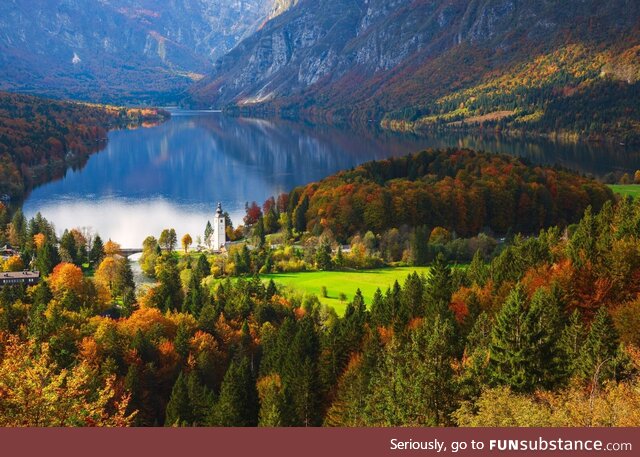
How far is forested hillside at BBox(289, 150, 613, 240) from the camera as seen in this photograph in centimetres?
7050

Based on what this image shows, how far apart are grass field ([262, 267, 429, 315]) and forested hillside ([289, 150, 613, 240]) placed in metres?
13.7

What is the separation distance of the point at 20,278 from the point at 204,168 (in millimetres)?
76716

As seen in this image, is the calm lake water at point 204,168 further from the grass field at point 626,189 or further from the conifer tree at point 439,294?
the conifer tree at point 439,294

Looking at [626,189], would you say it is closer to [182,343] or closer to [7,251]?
[182,343]

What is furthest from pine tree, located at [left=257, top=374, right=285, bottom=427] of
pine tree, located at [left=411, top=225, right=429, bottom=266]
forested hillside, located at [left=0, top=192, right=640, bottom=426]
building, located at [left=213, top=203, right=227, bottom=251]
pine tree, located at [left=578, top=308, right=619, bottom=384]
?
building, located at [left=213, top=203, right=227, bottom=251]

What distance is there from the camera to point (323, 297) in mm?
47250

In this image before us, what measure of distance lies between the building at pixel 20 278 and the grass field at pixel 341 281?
16.0 meters

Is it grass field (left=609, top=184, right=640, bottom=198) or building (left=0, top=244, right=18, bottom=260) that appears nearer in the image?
building (left=0, top=244, right=18, bottom=260)

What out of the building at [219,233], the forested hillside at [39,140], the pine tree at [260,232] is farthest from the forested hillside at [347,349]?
the forested hillside at [39,140]

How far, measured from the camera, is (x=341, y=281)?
5131 cm

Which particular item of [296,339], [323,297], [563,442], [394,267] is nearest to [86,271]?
[323,297]

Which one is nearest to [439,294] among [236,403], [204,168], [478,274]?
[478,274]

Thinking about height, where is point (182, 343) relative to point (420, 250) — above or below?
below

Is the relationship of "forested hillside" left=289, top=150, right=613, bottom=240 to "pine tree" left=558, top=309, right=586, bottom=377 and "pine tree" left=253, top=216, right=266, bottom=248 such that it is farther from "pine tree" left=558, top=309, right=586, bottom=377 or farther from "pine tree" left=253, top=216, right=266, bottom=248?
"pine tree" left=558, top=309, right=586, bottom=377
